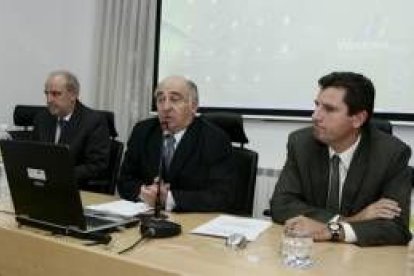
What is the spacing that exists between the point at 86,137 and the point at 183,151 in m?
1.06

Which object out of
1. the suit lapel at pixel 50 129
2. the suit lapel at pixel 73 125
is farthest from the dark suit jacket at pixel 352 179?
the suit lapel at pixel 50 129

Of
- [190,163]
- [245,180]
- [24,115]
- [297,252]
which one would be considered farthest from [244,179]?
[24,115]

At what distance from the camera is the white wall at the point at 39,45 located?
177 inches

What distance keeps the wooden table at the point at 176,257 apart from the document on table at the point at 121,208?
21cm

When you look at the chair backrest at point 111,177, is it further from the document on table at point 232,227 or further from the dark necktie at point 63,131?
the document on table at point 232,227

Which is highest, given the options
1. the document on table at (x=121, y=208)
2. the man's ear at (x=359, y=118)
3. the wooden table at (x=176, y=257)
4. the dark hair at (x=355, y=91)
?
the dark hair at (x=355, y=91)

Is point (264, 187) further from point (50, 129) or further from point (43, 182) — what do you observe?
point (43, 182)

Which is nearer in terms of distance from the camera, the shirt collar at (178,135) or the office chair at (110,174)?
the shirt collar at (178,135)

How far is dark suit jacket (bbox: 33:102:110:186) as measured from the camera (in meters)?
3.47

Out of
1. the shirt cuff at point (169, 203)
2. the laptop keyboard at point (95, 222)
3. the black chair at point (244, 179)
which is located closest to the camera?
the laptop keyboard at point (95, 222)

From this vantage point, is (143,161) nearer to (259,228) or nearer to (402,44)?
(259,228)

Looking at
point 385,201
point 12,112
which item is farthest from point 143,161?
point 12,112

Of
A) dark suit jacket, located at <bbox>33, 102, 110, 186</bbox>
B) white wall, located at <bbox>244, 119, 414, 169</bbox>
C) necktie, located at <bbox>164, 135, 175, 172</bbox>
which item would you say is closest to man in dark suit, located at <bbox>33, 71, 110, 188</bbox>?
dark suit jacket, located at <bbox>33, 102, 110, 186</bbox>

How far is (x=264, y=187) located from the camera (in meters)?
3.94
